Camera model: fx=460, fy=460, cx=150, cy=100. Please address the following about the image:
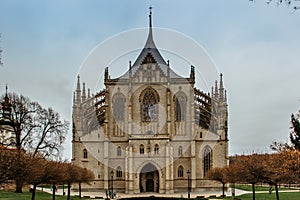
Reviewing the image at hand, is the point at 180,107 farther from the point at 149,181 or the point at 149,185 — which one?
the point at 149,185

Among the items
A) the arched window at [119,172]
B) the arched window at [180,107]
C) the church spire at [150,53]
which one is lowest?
the arched window at [119,172]

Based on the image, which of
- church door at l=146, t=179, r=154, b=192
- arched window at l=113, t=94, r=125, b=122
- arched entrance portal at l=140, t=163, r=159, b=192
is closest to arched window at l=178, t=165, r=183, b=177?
arched entrance portal at l=140, t=163, r=159, b=192

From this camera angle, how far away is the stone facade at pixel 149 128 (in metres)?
64.9

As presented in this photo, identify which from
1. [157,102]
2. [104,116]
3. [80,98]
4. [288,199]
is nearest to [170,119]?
[157,102]

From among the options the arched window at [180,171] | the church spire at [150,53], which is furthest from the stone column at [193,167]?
the church spire at [150,53]

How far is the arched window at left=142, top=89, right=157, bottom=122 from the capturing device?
67312mm

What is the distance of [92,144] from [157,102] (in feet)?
36.9

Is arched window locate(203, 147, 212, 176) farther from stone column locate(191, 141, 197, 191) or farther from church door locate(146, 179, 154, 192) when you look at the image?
church door locate(146, 179, 154, 192)

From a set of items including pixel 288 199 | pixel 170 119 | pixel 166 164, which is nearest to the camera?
pixel 288 199

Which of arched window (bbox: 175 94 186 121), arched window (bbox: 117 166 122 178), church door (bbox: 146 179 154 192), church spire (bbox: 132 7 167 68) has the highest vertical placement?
church spire (bbox: 132 7 167 68)

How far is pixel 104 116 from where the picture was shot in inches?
2670

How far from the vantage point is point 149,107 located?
67.6 m

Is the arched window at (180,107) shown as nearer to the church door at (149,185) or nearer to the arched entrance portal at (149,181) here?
the arched entrance portal at (149,181)

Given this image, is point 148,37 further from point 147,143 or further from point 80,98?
point 147,143
